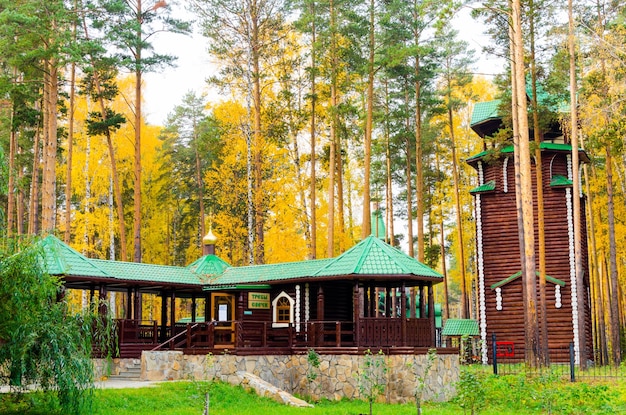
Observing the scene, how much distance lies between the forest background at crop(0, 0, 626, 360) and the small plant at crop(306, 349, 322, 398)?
724 centimetres

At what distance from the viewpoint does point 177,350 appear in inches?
747

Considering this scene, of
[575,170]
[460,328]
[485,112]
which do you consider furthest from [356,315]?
[460,328]

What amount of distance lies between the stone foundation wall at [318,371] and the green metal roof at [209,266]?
12.7ft

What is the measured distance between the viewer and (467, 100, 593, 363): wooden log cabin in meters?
25.7

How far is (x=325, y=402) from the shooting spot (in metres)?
17.4

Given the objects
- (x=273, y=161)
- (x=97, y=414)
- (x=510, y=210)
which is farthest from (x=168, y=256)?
(x=97, y=414)

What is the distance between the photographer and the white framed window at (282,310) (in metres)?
20.7

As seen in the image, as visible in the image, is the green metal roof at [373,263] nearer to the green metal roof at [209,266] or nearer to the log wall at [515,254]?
the green metal roof at [209,266]

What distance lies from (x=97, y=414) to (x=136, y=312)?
25.9ft

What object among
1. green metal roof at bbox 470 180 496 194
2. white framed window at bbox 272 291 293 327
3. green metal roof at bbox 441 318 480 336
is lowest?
green metal roof at bbox 441 318 480 336

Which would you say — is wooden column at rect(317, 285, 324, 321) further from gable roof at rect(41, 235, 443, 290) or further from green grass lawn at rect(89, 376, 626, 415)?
green grass lawn at rect(89, 376, 626, 415)

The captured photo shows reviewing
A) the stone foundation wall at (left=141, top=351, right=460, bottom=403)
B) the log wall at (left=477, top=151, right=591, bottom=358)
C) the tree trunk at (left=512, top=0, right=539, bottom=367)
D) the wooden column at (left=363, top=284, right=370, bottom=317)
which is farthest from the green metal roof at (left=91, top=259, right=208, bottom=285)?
the log wall at (left=477, top=151, right=591, bottom=358)

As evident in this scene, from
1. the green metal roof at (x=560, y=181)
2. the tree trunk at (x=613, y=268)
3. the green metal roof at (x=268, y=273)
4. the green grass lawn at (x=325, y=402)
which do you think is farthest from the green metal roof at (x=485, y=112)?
the green grass lawn at (x=325, y=402)

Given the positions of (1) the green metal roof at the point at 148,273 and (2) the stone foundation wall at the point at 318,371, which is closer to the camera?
(2) the stone foundation wall at the point at 318,371
